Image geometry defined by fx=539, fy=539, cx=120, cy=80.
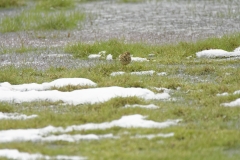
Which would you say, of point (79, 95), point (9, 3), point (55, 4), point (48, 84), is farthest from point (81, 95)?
point (9, 3)

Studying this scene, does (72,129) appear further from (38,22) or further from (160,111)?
(38,22)

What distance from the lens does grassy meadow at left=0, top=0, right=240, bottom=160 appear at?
21.0 feet

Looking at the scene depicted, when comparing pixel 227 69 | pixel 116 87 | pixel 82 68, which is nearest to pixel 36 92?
pixel 116 87

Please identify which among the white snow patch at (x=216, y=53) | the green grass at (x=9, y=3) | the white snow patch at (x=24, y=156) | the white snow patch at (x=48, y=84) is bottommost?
the green grass at (x=9, y=3)

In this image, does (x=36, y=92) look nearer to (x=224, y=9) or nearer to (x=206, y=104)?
(x=206, y=104)

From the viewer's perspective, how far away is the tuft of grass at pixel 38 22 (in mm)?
17938

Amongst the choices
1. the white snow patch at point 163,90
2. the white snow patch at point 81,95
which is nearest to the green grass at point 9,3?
the white snow patch at point 81,95

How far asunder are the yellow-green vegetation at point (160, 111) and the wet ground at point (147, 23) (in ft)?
11.2

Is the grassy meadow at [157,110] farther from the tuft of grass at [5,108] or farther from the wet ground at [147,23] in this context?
the wet ground at [147,23]

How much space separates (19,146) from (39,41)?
9.78 m

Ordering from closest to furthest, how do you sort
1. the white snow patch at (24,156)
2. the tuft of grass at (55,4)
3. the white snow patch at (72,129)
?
the white snow patch at (24,156)
the white snow patch at (72,129)
the tuft of grass at (55,4)

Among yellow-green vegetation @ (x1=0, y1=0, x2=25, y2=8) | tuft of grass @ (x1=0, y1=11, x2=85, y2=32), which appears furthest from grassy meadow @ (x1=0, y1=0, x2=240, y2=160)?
yellow-green vegetation @ (x1=0, y1=0, x2=25, y2=8)

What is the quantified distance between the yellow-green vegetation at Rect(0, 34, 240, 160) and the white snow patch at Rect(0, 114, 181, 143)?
5.4 inches

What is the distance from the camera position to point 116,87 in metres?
9.16
